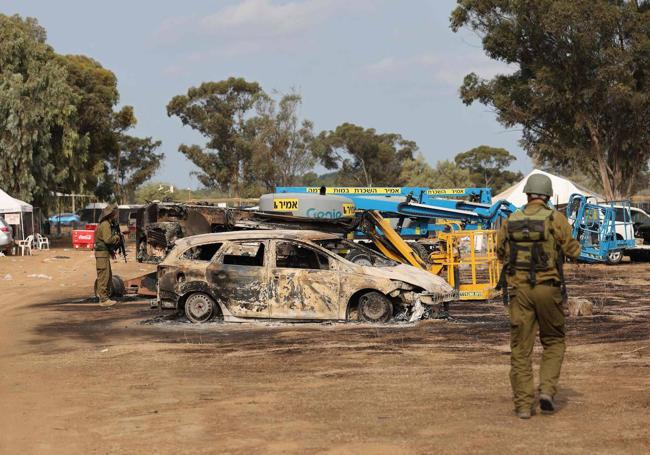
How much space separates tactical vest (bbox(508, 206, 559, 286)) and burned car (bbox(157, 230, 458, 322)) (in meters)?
6.22

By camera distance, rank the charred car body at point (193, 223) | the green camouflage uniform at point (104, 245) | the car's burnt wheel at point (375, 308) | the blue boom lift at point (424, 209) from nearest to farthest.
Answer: the car's burnt wheel at point (375, 308)
the charred car body at point (193, 223)
the green camouflage uniform at point (104, 245)
the blue boom lift at point (424, 209)

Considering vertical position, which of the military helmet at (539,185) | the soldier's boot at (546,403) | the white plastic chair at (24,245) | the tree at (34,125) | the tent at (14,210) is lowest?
the soldier's boot at (546,403)

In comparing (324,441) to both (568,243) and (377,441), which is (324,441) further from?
(568,243)

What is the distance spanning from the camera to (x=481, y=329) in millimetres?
13812

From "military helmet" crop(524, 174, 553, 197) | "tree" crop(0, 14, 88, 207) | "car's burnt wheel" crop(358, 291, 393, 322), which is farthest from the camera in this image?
"tree" crop(0, 14, 88, 207)

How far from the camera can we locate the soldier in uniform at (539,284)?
8.03 m

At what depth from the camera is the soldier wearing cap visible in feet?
60.6

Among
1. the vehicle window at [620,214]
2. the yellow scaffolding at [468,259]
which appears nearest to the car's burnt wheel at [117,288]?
the yellow scaffolding at [468,259]

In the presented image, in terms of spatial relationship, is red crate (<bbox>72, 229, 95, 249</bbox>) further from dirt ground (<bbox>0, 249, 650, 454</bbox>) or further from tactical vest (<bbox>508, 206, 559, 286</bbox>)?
tactical vest (<bbox>508, 206, 559, 286</bbox>)

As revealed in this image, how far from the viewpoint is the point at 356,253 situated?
15.3 metres

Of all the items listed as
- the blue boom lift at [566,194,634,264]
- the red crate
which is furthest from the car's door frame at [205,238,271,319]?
the red crate

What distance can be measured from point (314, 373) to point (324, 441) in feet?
A: 10.2

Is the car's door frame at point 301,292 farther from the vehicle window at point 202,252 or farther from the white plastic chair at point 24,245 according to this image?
the white plastic chair at point 24,245

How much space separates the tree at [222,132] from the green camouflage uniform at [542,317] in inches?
2803
